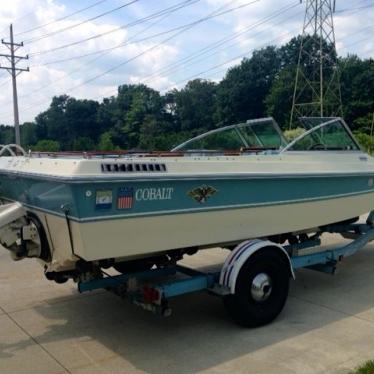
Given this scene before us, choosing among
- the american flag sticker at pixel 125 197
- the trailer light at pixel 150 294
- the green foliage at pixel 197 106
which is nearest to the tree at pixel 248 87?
the green foliage at pixel 197 106

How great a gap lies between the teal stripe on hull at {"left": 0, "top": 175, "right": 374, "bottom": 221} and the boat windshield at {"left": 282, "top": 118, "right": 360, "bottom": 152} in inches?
19.1

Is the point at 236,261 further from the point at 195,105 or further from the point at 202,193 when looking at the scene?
the point at 195,105

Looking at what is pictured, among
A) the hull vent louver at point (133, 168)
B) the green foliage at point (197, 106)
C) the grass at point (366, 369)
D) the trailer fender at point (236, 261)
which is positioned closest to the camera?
the grass at point (366, 369)

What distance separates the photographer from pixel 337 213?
5770 millimetres

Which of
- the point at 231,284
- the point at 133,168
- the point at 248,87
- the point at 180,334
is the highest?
the point at 248,87

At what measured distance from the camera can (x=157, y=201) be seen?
409 cm

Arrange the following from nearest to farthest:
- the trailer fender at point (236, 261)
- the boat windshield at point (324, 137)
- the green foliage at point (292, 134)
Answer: the trailer fender at point (236, 261) < the boat windshield at point (324, 137) < the green foliage at point (292, 134)

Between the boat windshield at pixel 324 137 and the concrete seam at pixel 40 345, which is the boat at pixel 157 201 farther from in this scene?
the concrete seam at pixel 40 345

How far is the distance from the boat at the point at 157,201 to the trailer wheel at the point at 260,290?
0.29 m

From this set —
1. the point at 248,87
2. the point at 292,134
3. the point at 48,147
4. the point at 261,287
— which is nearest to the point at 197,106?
the point at 248,87

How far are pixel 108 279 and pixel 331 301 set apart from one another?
92.7 inches

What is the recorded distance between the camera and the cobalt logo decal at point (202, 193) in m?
4.32

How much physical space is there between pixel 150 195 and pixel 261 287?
4.58 feet

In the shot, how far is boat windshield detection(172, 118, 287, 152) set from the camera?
20.0 feet
